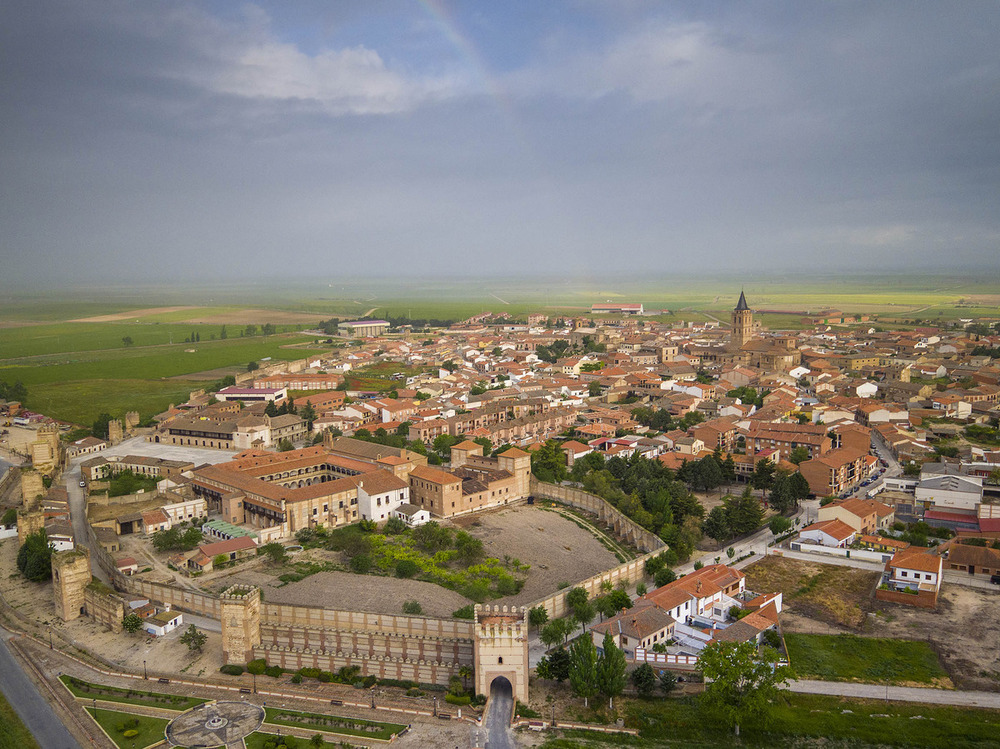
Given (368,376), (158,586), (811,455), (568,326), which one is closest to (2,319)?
(368,376)

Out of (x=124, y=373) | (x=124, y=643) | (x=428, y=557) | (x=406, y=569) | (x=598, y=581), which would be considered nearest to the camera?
(x=124, y=643)

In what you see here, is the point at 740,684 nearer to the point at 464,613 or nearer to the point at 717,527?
the point at 464,613

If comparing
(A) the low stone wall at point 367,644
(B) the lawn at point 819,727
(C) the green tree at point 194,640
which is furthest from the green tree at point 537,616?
(C) the green tree at point 194,640

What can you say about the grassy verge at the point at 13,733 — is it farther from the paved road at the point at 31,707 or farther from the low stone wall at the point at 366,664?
the low stone wall at the point at 366,664

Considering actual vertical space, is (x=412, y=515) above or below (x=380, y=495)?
below

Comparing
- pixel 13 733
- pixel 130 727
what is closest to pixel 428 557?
pixel 130 727

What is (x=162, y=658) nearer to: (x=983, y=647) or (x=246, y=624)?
(x=246, y=624)
